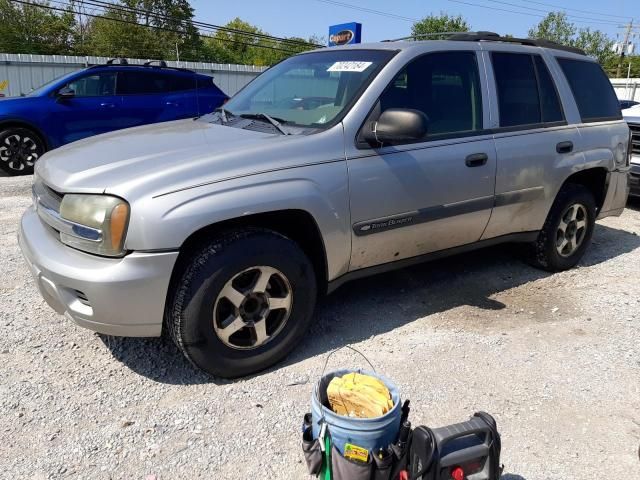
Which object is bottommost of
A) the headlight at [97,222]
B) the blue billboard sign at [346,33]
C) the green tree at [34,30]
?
the headlight at [97,222]

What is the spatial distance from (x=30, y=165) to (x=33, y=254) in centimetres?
631

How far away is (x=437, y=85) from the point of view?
350 centimetres

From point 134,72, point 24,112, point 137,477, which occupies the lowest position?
point 137,477

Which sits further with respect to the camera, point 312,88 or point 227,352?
point 312,88

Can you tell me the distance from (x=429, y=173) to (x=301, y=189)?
0.93m

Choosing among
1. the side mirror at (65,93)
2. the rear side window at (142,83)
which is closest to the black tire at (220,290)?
the side mirror at (65,93)

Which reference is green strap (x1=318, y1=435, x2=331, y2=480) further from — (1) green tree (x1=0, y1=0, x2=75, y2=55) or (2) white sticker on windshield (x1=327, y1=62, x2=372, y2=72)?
(1) green tree (x1=0, y1=0, x2=75, y2=55)

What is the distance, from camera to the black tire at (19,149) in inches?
313

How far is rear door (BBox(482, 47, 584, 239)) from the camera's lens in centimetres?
377

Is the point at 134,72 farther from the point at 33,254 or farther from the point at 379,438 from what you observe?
the point at 379,438

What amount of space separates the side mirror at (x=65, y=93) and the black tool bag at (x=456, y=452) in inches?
320

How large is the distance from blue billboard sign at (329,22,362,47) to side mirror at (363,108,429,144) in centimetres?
1074

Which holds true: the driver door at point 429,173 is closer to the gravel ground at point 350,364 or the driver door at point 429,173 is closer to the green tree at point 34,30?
the gravel ground at point 350,364

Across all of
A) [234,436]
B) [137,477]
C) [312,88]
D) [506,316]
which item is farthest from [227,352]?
[506,316]
